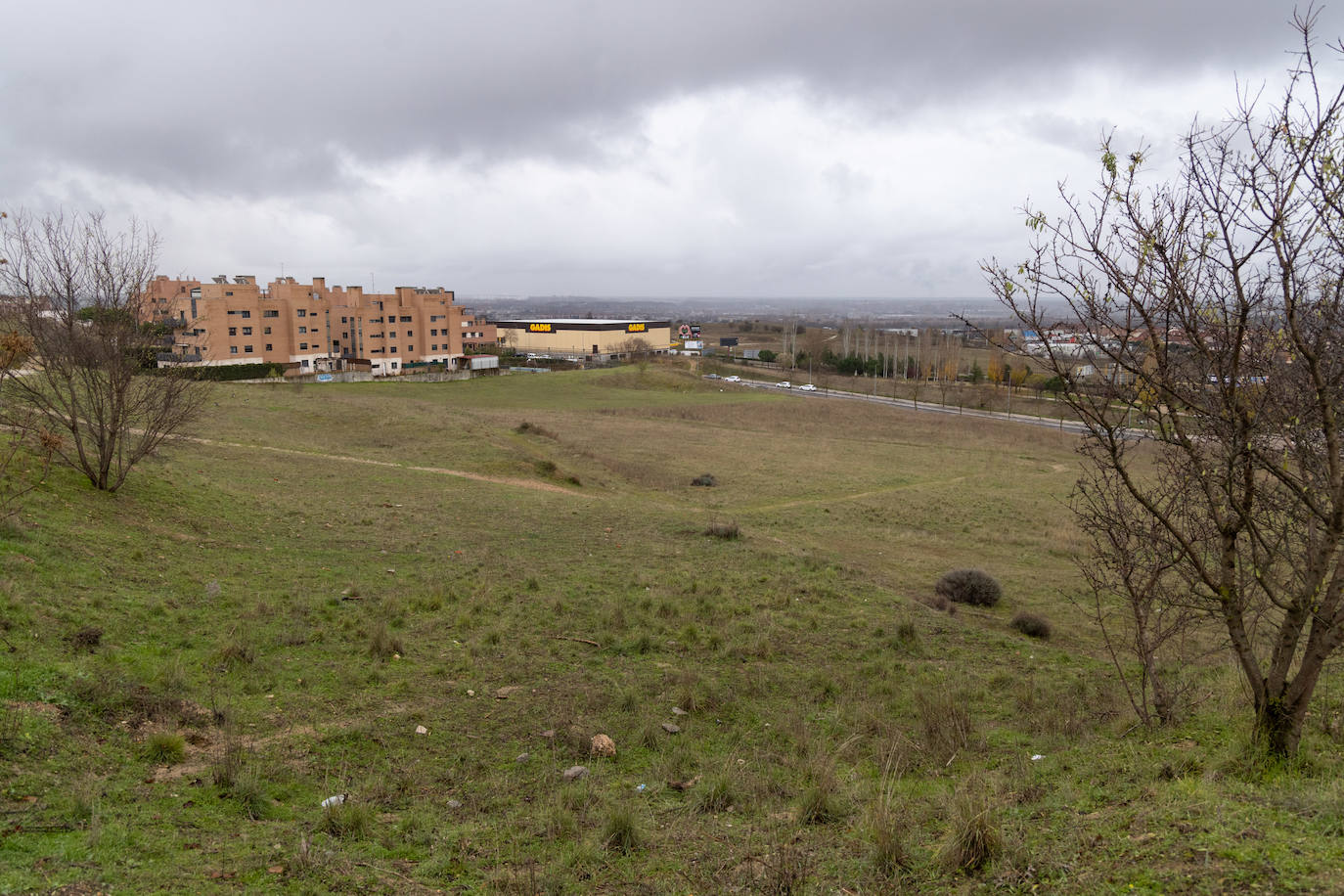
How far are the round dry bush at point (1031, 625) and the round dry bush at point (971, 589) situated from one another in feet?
5.79

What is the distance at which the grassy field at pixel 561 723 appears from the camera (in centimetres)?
538

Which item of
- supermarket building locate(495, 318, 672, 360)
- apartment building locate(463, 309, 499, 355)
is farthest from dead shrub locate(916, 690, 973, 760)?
supermarket building locate(495, 318, 672, 360)

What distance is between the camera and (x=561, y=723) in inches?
352

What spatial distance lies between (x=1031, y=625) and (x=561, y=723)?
33.1 feet

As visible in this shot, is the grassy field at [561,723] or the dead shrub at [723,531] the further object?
the dead shrub at [723,531]

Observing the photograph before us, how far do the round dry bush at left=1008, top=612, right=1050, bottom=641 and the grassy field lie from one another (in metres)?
0.53

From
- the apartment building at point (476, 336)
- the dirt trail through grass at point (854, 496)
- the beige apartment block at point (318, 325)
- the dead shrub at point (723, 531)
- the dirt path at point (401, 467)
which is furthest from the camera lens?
the apartment building at point (476, 336)

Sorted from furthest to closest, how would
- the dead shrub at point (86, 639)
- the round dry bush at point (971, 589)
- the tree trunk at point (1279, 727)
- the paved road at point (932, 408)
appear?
the paved road at point (932, 408) → the round dry bush at point (971, 589) → the dead shrub at point (86, 639) → the tree trunk at point (1279, 727)

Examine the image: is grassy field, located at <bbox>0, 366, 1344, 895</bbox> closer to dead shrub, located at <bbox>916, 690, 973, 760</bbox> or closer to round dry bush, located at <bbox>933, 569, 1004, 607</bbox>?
dead shrub, located at <bbox>916, 690, 973, 760</bbox>

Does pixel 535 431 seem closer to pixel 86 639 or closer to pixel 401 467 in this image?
pixel 401 467

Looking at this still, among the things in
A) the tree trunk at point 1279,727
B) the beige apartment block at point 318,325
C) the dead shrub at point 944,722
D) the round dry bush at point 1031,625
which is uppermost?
the beige apartment block at point 318,325

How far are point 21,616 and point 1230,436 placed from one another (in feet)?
40.0

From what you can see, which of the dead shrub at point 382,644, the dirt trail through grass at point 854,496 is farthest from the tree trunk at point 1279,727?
the dirt trail through grass at point 854,496

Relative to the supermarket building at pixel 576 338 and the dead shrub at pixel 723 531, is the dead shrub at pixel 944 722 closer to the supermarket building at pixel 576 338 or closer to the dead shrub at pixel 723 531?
the dead shrub at pixel 723 531
